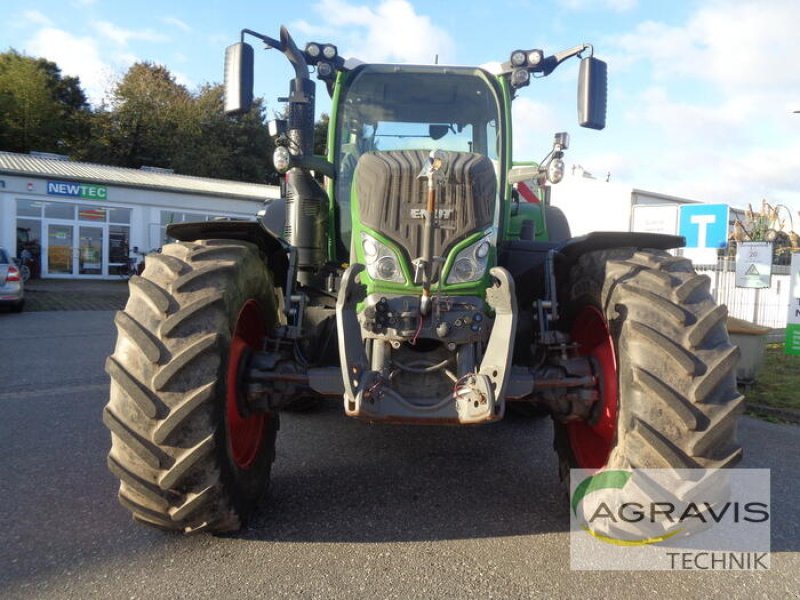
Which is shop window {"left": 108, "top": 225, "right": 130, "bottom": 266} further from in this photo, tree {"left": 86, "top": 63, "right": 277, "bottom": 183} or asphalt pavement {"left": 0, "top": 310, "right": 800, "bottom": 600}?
asphalt pavement {"left": 0, "top": 310, "right": 800, "bottom": 600}

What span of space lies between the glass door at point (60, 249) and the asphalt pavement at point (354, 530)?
71.0ft

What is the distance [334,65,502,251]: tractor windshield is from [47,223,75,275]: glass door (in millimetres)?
23431

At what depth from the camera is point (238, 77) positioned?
3.60m

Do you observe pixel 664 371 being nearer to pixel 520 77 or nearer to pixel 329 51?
pixel 520 77

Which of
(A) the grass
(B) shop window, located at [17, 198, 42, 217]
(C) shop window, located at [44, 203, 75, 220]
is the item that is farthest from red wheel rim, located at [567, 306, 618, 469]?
(C) shop window, located at [44, 203, 75, 220]

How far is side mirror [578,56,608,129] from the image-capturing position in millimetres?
3928

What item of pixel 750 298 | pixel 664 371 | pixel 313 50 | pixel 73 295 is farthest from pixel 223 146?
pixel 664 371

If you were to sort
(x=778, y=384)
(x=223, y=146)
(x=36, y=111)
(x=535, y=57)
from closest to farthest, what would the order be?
(x=535, y=57) → (x=778, y=384) → (x=36, y=111) → (x=223, y=146)

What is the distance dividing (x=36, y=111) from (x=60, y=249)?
18246mm

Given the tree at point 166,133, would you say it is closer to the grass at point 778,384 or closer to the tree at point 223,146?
the tree at point 223,146

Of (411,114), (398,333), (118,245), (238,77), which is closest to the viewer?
(398,333)

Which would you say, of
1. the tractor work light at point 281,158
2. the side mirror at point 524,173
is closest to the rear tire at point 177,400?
the tractor work light at point 281,158

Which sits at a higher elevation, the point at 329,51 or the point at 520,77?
the point at 329,51

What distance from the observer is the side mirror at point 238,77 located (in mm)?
3600
